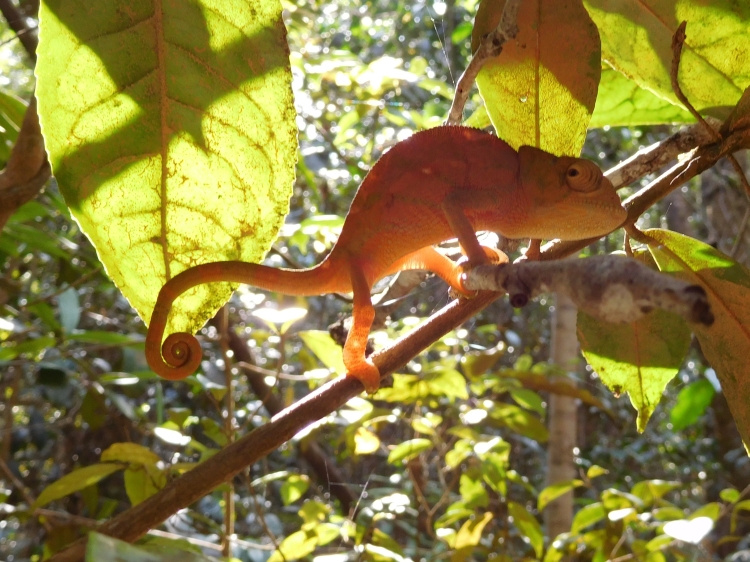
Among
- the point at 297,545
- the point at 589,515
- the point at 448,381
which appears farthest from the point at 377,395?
the point at 589,515

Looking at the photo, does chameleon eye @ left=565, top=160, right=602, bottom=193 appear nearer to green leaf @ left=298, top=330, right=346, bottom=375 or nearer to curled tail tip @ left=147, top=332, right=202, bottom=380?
curled tail tip @ left=147, top=332, right=202, bottom=380

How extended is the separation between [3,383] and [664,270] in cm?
301

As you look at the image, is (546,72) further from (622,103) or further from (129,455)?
(129,455)

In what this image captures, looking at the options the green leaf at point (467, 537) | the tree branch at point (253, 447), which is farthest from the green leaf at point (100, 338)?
the tree branch at point (253, 447)

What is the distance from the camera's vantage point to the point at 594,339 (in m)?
0.75

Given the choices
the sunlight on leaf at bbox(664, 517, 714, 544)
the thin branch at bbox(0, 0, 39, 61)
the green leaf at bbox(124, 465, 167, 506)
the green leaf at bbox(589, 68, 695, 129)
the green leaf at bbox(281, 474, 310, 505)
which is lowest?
the sunlight on leaf at bbox(664, 517, 714, 544)

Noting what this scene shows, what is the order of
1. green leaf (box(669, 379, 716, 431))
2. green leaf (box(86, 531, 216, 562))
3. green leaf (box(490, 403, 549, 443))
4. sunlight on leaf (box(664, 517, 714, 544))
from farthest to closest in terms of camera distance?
green leaf (box(669, 379, 716, 431))
green leaf (box(490, 403, 549, 443))
sunlight on leaf (box(664, 517, 714, 544))
green leaf (box(86, 531, 216, 562))

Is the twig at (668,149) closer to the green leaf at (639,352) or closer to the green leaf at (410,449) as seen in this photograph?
the green leaf at (639,352)

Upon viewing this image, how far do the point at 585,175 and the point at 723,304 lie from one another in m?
0.19

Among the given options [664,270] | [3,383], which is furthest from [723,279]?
[3,383]

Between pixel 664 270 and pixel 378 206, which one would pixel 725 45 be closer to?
pixel 664 270

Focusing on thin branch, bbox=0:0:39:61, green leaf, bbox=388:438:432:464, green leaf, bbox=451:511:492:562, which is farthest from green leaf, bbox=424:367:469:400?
thin branch, bbox=0:0:39:61

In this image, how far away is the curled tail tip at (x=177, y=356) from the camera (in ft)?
1.90

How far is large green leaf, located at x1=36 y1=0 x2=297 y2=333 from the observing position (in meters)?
0.48
